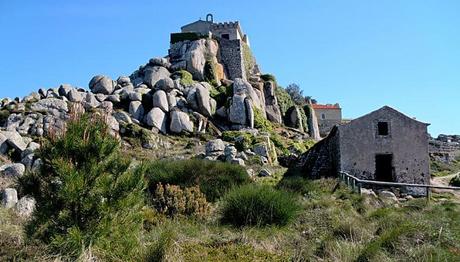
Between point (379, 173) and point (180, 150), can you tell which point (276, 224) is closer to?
point (379, 173)

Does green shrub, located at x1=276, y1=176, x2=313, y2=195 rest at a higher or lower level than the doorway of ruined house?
lower

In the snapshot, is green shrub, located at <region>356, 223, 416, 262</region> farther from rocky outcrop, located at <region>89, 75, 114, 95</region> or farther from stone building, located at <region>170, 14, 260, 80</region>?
stone building, located at <region>170, 14, 260, 80</region>

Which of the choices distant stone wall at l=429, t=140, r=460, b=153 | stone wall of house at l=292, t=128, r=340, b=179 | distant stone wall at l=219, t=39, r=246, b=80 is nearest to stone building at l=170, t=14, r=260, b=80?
distant stone wall at l=219, t=39, r=246, b=80

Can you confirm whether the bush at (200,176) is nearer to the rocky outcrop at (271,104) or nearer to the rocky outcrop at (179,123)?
the rocky outcrop at (179,123)

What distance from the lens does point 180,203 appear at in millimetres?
11164

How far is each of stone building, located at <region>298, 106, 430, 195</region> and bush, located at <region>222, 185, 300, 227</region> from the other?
12997mm

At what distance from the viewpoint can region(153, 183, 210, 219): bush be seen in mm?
11117

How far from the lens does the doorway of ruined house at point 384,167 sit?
23641 mm

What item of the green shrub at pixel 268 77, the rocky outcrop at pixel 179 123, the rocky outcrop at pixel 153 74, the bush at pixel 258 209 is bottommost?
the bush at pixel 258 209

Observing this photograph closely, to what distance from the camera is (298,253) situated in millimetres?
7762

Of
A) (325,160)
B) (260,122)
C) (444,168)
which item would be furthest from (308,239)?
(444,168)

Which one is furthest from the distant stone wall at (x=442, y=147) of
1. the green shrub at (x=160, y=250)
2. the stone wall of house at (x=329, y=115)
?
the green shrub at (x=160, y=250)

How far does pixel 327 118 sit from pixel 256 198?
62.9 metres

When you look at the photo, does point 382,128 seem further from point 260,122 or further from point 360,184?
point 260,122
